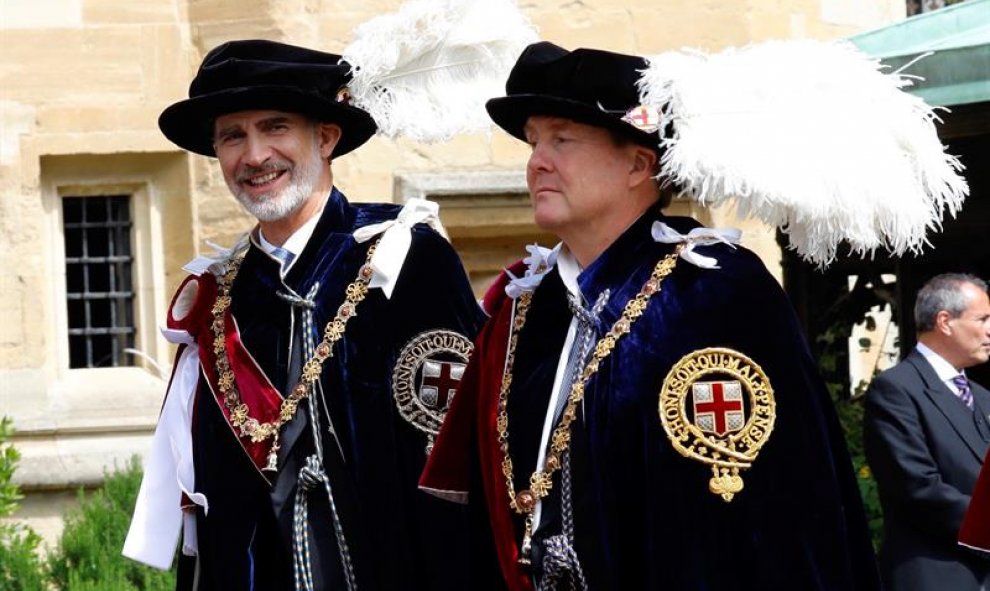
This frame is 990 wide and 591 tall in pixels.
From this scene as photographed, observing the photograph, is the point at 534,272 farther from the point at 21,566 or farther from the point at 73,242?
the point at 73,242

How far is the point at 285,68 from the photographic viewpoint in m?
5.82

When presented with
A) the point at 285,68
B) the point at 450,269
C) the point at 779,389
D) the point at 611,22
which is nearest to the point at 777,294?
the point at 779,389

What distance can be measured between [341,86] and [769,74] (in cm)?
158

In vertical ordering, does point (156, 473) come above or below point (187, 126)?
below

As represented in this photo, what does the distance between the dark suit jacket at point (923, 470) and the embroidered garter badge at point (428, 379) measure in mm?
2599

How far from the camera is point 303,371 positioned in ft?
18.7

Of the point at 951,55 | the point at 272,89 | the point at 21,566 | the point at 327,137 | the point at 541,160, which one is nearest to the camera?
the point at 541,160

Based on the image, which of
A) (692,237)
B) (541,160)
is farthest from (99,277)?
(692,237)

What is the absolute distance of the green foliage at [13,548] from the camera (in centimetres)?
891

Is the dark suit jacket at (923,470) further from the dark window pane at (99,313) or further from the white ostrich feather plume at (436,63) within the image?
the dark window pane at (99,313)

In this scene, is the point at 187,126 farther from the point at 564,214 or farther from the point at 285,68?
the point at 564,214

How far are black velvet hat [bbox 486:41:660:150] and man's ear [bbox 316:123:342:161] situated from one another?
990mm

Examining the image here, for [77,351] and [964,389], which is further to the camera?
[77,351]

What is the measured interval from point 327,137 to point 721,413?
1690 mm
